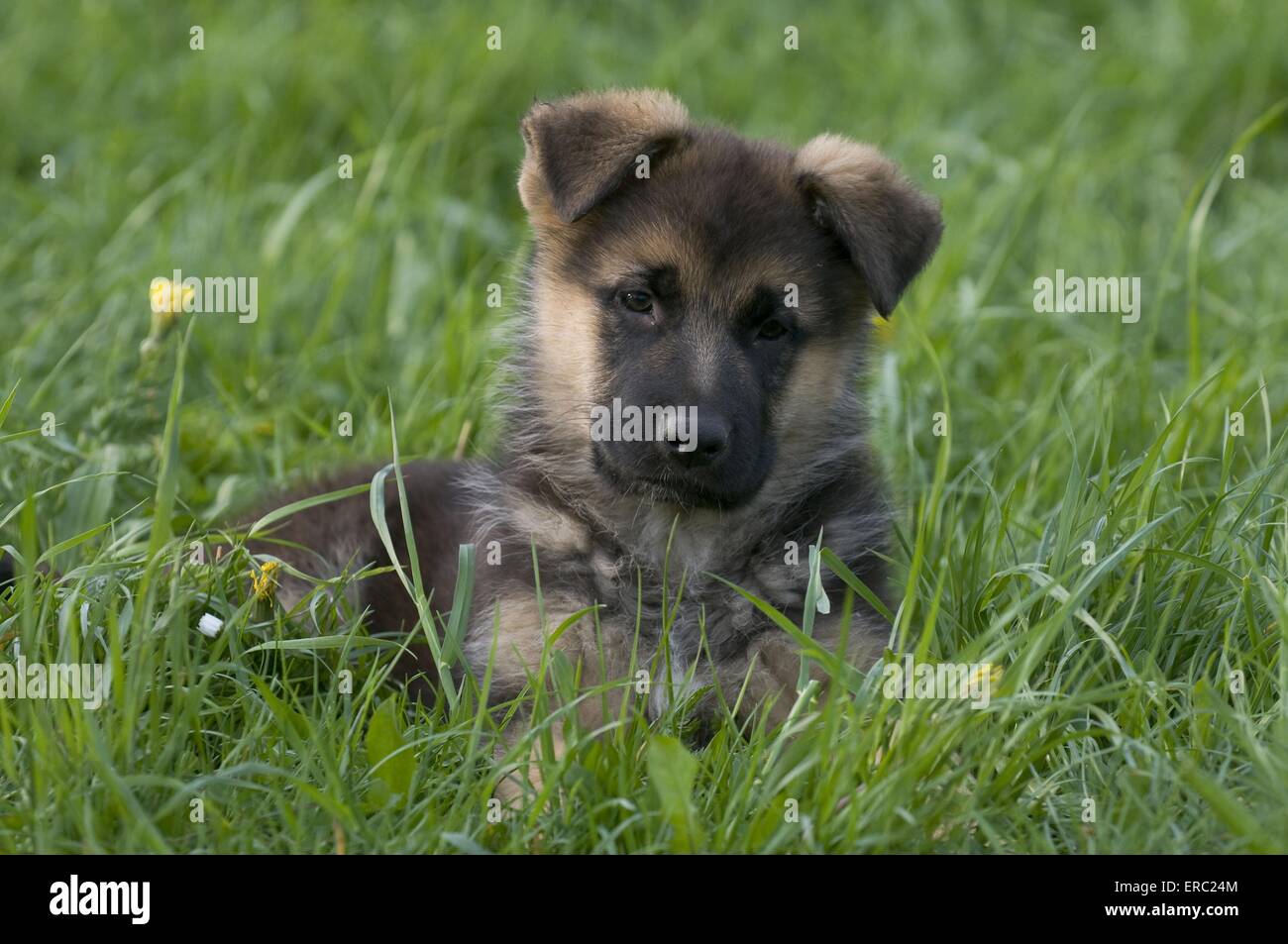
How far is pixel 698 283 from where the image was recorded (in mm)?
3939

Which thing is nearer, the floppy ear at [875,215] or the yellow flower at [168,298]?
the floppy ear at [875,215]

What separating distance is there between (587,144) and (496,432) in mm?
950

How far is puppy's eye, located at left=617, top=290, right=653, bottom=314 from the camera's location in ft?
13.1

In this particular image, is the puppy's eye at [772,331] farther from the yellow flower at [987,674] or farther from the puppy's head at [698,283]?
the yellow flower at [987,674]

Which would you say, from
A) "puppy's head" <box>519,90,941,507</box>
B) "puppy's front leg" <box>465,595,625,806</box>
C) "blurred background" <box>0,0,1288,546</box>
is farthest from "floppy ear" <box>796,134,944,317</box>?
"puppy's front leg" <box>465,595,625,806</box>

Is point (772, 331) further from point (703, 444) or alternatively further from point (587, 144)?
point (587, 144)

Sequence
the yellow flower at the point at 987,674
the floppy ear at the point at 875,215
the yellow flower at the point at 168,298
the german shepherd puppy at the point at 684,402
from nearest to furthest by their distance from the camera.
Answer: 1. the yellow flower at the point at 987,674
2. the german shepherd puppy at the point at 684,402
3. the floppy ear at the point at 875,215
4. the yellow flower at the point at 168,298

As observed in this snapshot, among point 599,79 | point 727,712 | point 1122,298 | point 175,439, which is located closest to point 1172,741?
point 727,712

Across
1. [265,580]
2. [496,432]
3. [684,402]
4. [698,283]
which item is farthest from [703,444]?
[265,580]

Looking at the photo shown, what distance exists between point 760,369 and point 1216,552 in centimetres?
128

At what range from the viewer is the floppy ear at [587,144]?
3.92 meters

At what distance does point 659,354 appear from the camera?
390 centimetres

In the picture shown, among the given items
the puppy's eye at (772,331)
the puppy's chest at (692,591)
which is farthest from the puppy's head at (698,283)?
the puppy's chest at (692,591)

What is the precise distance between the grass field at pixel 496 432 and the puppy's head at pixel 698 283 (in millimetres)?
387
